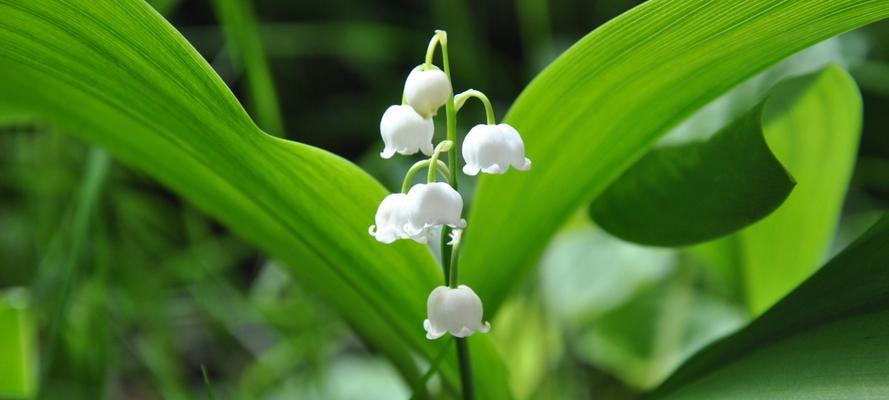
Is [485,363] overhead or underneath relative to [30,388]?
overhead

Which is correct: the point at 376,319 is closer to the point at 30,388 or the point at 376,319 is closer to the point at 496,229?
the point at 496,229

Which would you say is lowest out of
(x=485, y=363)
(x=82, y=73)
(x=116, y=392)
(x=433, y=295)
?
(x=116, y=392)

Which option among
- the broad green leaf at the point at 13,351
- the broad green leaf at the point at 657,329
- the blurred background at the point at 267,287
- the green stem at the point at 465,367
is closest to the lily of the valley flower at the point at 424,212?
the green stem at the point at 465,367

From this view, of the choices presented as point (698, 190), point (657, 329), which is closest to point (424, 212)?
point (698, 190)

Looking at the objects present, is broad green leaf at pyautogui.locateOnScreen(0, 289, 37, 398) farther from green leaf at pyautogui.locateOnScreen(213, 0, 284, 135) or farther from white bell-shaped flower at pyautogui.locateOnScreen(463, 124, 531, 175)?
white bell-shaped flower at pyautogui.locateOnScreen(463, 124, 531, 175)

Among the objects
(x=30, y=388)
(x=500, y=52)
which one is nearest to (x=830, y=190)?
(x=30, y=388)

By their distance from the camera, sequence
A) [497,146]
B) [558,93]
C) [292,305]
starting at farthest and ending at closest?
1. [292,305]
2. [558,93]
3. [497,146]

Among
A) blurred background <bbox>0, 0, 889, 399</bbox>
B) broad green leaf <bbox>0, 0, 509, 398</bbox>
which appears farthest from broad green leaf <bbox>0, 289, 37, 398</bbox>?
broad green leaf <bbox>0, 0, 509, 398</bbox>
